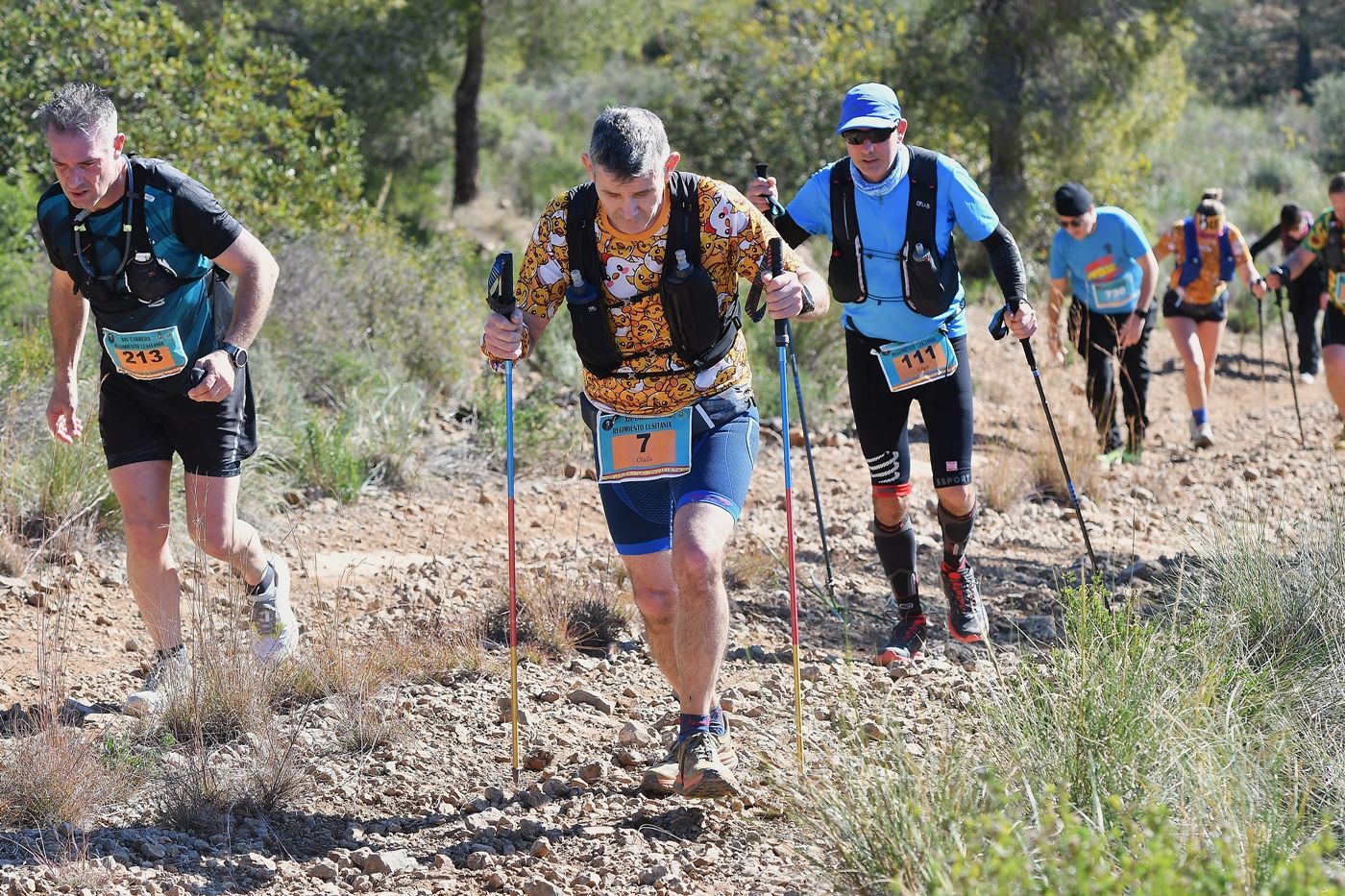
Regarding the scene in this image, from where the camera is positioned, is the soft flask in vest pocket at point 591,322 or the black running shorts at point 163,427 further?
the black running shorts at point 163,427

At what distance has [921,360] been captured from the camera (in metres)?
5.71

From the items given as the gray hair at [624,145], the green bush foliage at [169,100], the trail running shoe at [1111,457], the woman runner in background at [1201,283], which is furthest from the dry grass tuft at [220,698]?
the woman runner in background at [1201,283]

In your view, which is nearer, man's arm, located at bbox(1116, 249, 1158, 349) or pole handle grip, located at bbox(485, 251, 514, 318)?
pole handle grip, located at bbox(485, 251, 514, 318)

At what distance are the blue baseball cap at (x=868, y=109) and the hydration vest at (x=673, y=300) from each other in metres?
1.19

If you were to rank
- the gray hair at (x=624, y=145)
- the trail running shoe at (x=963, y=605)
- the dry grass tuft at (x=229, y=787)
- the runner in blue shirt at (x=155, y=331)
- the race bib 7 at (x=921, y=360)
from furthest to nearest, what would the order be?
the trail running shoe at (x=963, y=605) → the race bib 7 at (x=921, y=360) → the runner in blue shirt at (x=155, y=331) → the dry grass tuft at (x=229, y=787) → the gray hair at (x=624, y=145)

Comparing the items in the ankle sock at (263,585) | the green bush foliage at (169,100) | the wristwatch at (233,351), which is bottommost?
the ankle sock at (263,585)

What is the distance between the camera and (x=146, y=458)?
5195mm

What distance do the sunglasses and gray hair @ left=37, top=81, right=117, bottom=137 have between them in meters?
2.53

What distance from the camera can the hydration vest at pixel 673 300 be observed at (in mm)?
4305

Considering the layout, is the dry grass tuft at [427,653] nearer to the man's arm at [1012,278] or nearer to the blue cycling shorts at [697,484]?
the blue cycling shorts at [697,484]

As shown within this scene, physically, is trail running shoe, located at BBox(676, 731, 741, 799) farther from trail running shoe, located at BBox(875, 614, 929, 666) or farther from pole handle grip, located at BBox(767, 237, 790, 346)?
trail running shoe, located at BBox(875, 614, 929, 666)

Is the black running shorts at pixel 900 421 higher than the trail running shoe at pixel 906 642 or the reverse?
higher

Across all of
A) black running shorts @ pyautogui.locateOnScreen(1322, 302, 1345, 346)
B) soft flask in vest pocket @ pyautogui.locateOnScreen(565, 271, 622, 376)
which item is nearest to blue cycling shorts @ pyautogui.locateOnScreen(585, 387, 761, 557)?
soft flask in vest pocket @ pyautogui.locateOnScreen(565, 271, 622, 376)

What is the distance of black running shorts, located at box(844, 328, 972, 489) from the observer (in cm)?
580
